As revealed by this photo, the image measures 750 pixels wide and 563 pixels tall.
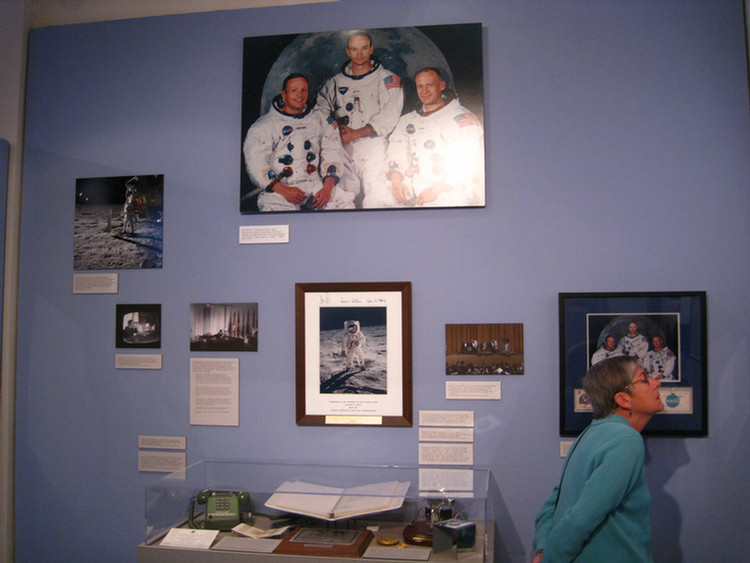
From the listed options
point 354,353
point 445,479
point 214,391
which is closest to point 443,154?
point 354,353

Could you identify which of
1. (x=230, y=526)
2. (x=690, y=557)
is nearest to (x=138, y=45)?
(x=230, y=526)

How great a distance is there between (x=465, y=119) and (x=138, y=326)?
2.12m

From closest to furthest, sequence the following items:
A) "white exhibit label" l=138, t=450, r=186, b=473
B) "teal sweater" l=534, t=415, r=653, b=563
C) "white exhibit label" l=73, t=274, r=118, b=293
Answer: "teal sweater" l=534, t=415, r=653, b=563, "white exhibit label" l=138, t=450, r=186, b=473, "white exhibit label" l=73, t=274, r=118, b=293

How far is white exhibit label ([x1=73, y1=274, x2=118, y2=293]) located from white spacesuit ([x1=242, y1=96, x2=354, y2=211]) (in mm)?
968

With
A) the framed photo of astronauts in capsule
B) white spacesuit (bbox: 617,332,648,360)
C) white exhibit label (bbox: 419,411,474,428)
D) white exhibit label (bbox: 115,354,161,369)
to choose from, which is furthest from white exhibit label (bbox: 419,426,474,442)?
white exhibit label (bbox: 115,354,161,369)

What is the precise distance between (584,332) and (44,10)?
11.9ft

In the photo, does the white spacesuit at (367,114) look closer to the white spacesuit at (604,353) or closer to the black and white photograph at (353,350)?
the black and white photograph at (353,350)

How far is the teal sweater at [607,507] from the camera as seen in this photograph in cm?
241

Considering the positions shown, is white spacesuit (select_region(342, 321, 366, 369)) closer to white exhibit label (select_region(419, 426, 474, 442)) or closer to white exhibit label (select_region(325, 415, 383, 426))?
white exhibit label (select_region(325, 415, 383, 426))

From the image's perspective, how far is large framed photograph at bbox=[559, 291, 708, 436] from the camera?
3105 mm

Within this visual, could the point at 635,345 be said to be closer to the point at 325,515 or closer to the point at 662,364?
the point at 662,364

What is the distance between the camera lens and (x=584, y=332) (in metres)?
3.18

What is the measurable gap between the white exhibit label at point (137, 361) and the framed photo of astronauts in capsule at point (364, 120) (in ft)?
3.21

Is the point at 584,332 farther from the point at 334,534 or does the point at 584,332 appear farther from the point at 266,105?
the point at 266,105
